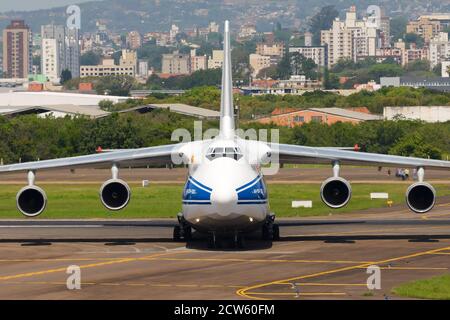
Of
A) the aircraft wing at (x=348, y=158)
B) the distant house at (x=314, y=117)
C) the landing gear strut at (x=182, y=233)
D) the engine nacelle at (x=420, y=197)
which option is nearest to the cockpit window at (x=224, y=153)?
the aircraft wing at (x=348, y=158)

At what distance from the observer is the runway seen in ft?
90.8

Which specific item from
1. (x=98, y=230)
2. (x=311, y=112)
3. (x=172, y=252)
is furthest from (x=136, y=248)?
(x=311, y=112)

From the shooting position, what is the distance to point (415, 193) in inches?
1464

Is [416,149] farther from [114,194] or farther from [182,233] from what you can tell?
[114,194]

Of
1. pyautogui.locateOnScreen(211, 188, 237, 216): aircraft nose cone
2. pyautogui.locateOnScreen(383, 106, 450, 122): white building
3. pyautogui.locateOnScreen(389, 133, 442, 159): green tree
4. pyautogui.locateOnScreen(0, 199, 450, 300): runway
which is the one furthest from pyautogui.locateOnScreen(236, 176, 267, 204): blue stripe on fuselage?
pyautogui.locateOnScreen(383, 106, 450, 122): white building

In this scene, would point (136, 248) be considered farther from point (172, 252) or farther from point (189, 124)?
point (189, 124)

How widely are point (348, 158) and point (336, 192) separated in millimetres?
1248

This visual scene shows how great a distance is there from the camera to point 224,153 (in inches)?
1369

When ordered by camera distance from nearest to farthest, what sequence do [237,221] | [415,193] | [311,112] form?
[237,221], [415,193], [311,112]

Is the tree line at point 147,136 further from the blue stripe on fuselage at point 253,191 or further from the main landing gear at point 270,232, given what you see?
the blue stripe on fuselage at point 253,191

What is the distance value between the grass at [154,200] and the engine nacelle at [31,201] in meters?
14.6

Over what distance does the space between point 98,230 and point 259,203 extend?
36.2 ft

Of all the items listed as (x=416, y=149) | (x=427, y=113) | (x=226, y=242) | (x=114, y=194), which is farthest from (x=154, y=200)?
(x=427, y=113)

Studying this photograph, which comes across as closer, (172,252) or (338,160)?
(172,252)
